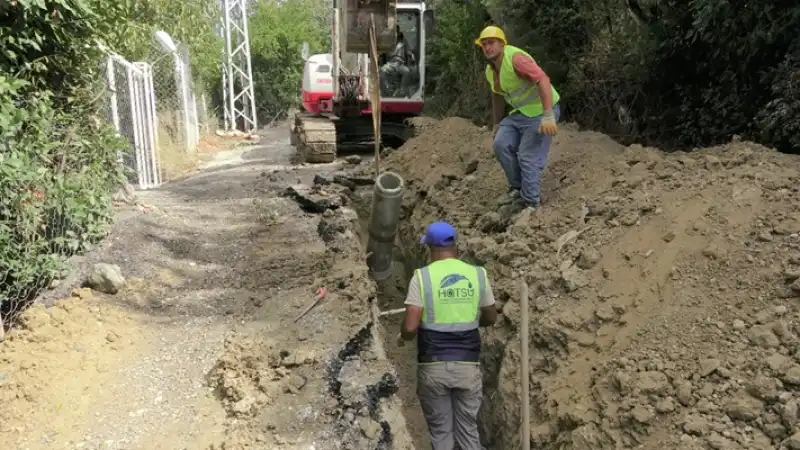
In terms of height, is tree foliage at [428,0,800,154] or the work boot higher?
tree foliage at [428,0,800,154]

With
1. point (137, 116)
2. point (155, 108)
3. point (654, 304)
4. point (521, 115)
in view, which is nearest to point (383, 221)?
point (521, 115)

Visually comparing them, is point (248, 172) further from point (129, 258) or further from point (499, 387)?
point (499, 387)

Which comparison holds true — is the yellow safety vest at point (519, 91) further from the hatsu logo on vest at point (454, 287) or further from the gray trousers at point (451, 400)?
the gray trousers at point (451, 400)

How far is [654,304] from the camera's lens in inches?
151

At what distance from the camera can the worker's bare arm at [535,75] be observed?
17.3 feet

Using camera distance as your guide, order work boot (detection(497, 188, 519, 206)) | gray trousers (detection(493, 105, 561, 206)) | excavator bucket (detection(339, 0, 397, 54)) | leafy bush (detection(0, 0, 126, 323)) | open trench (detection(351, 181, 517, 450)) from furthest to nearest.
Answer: excavator bucket (detection(339, 0, 397, 54)) < work boot (detection(497, 188, 519, 206)) < gray trousers (detection(493, 105, 561, 206)) < open trench (detection(351, 181, 517, 450)) < leafy bush (detection(0, 0, 126, 323))

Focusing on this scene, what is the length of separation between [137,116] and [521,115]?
7.13 m

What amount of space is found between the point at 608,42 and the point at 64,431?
896 cm

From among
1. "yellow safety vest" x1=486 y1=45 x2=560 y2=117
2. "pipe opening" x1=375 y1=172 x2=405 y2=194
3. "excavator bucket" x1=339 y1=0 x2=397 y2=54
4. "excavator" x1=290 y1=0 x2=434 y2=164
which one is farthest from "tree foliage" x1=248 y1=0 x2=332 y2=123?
"yellow safety vest" x1=486 y1=45 x2=560 y2=117

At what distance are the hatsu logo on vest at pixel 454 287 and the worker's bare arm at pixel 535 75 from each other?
204 centimetres

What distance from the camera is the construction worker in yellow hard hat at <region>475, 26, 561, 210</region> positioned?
209 inches

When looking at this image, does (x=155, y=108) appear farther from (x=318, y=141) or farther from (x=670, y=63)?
(x=670, y=63)

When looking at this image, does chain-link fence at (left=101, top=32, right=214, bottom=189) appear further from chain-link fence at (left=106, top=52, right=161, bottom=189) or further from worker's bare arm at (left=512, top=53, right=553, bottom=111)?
worker's bare arm at (left=512, top=53, right=553, bottom=111)

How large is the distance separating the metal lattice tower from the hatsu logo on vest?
20.4 m
